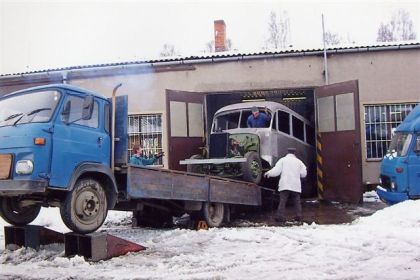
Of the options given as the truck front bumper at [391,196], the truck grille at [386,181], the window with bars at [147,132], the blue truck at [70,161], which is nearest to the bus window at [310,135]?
the truck grille at [386,181]

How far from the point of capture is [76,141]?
20.6ft

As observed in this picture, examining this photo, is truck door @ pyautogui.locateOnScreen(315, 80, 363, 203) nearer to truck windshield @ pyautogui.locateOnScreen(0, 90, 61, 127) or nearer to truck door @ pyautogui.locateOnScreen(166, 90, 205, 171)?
truck door @ pyautogui.locateOnScreen(166, 90, 205, 171)

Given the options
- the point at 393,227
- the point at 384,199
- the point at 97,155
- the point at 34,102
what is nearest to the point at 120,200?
the point at 97,155

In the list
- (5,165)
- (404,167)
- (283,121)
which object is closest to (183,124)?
(283,121)

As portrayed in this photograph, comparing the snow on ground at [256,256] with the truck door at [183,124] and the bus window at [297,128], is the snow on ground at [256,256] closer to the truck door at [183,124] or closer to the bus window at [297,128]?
the truck door at [183,124]

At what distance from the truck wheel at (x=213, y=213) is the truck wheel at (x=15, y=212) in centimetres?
318

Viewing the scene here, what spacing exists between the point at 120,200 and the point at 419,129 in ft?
23.4

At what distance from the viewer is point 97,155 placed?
6598 mm

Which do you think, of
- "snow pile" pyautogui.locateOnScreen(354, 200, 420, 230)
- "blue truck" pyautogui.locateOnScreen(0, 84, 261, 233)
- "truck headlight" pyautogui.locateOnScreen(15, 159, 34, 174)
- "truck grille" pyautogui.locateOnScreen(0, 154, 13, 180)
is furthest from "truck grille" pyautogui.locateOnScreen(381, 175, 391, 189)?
"truck grille" pyautogui.locateOnScreen(0, 154, 13, 180)

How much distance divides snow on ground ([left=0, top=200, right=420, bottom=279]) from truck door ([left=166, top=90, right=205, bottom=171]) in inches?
193

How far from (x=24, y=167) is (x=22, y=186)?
0.25 metres

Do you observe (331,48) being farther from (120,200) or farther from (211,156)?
(120,200)

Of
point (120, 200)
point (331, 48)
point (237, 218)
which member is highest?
point (331, 48)

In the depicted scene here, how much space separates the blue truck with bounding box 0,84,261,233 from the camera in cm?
581
